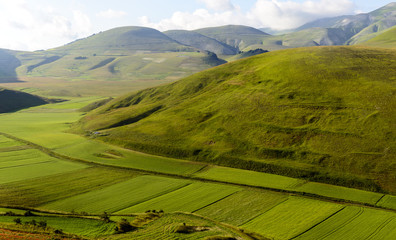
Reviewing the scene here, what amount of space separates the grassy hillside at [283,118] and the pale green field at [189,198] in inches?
796

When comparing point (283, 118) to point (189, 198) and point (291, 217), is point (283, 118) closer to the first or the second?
point (189, 198)

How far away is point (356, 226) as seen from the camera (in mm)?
58062

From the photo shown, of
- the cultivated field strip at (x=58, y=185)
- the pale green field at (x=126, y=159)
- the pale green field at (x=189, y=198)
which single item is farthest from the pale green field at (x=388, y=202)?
the cultivated field strip at (x=58, y=185)

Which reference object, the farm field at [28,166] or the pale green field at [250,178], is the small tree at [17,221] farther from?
the pale green field at [250,178]

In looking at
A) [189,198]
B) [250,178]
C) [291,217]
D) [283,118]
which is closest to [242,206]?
[291,217]

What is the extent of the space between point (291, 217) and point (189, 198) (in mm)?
22453

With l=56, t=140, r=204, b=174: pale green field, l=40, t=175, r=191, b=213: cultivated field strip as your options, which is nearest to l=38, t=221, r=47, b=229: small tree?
l=40, t=175, r=191, b=213: cultivated field strip

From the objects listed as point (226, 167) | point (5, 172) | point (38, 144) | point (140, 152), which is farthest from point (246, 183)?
point (38, 144)

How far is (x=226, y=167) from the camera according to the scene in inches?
3807

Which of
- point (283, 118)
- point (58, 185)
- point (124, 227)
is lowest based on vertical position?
point (124, 227)

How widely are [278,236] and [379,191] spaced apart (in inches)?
1457

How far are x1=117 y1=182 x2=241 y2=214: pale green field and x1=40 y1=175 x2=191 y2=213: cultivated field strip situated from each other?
215 cm

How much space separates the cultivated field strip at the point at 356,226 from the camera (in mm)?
54656

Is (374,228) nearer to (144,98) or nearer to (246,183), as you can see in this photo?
(246,183)
